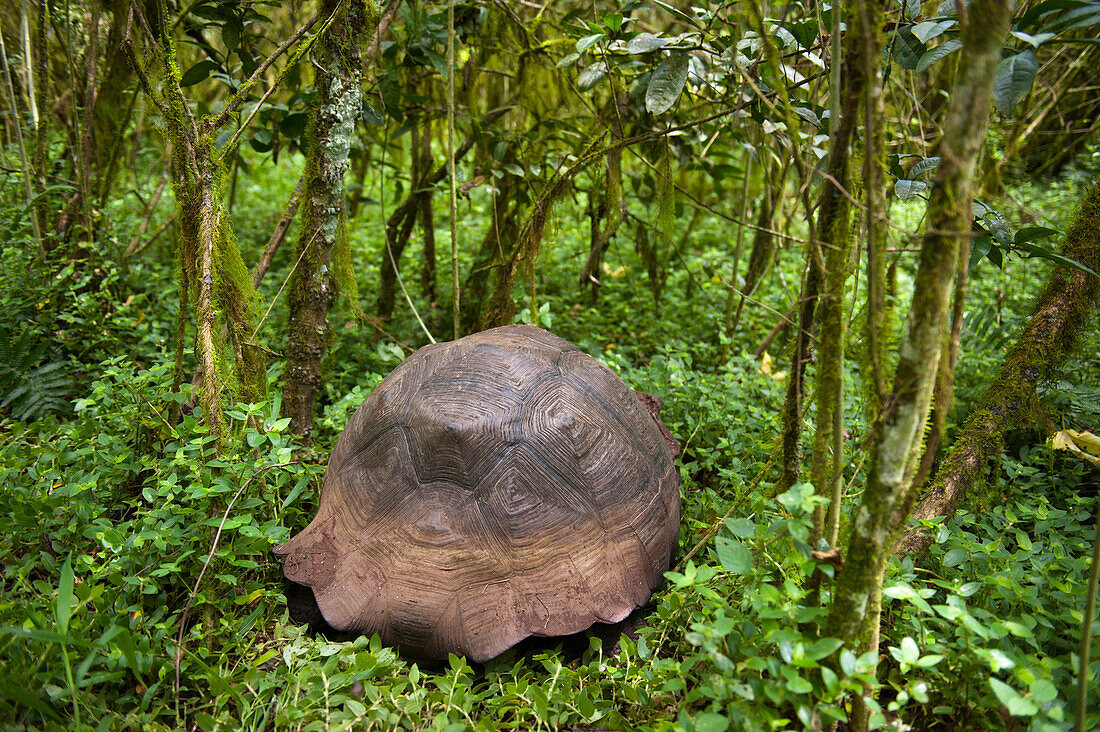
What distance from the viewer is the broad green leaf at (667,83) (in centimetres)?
253

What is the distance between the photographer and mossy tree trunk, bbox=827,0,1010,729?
1.11 m

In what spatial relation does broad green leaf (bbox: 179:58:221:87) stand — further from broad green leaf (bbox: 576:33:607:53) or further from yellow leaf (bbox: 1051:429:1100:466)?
yellow leaf (bbox: 1051:429:1100:466)

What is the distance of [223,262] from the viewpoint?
2.36 metres

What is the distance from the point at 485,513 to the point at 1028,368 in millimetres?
2025

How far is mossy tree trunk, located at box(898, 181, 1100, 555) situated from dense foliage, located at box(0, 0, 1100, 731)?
5.4 inches

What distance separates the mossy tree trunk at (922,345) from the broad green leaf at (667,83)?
1385mm

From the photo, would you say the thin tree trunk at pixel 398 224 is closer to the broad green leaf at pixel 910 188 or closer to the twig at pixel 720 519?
the twig at pixel 720 519

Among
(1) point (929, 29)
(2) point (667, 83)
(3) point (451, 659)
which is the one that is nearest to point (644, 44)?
(2) point (667, 83)

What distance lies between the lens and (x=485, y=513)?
2092mm

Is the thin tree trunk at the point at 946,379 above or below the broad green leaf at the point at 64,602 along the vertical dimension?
above

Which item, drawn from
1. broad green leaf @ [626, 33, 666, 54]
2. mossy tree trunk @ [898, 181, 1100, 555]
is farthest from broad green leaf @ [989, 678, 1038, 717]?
broad green leaf @ [626, 33, 666, 54]

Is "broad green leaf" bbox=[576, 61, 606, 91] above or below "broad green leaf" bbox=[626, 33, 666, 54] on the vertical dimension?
below

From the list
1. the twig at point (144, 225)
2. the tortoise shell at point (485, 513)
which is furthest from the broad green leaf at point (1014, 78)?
the twig at point (144, 225)

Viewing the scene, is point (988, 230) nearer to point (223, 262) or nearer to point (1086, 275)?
point (1086, 275)
